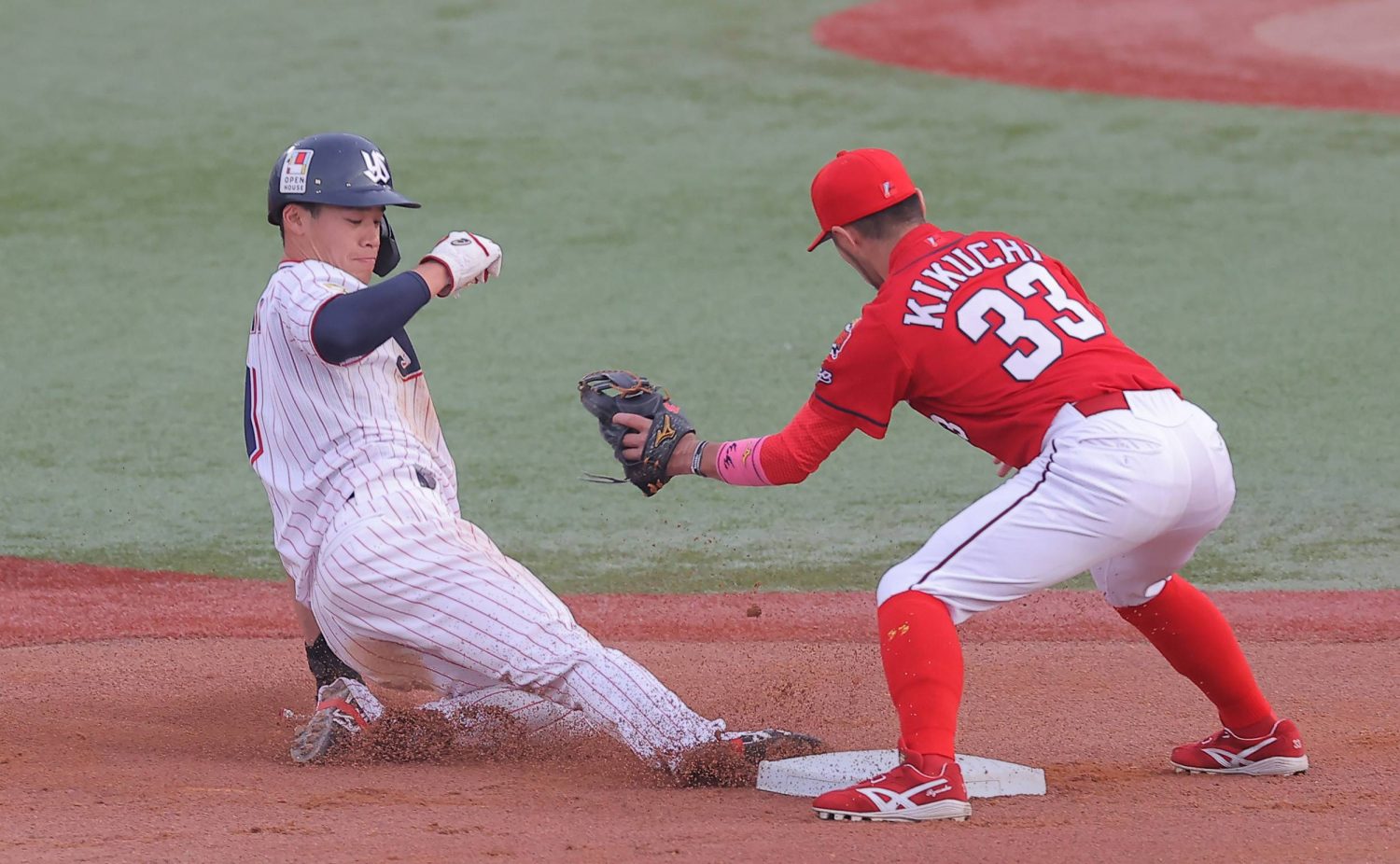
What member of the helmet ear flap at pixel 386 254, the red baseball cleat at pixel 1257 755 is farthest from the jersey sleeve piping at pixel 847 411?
the helmet ear flap at pixel 386 254

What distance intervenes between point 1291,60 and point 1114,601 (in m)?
11.6

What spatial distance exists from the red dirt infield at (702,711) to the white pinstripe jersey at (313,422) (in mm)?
607

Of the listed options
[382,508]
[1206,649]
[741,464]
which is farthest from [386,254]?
[1206,649]

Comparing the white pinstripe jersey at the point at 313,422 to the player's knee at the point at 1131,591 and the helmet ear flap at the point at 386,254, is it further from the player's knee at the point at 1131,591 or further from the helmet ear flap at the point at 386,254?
the player's knee at the point at 1131,591

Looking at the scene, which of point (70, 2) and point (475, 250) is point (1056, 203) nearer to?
point (475, 250)

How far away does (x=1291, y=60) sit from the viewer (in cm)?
1394

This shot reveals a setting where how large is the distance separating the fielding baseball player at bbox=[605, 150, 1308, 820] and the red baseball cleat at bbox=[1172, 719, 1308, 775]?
0.47 m

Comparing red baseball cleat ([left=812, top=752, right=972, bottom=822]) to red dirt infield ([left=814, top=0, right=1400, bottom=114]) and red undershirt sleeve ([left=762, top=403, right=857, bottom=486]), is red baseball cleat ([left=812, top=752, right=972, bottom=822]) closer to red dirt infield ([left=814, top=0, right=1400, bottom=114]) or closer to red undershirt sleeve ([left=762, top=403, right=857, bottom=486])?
red undershirt sleeve ([left=762, top=403, right=857, bottom=486])

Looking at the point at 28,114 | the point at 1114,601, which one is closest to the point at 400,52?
the point at 28,114

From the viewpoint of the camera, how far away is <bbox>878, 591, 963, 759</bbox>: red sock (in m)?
3.20

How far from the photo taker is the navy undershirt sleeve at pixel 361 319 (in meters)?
3.46

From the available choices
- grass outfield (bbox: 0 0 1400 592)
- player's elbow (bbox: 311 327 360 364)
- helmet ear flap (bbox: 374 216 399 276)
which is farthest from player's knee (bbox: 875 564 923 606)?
grass outfield (bbox: 0 0 1400 592)

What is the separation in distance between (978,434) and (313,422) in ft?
4.80

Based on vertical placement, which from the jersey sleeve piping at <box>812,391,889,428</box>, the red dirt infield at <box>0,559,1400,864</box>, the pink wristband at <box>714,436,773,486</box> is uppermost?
the jersey sleeve piping at <box>812,391,889,428</box>
